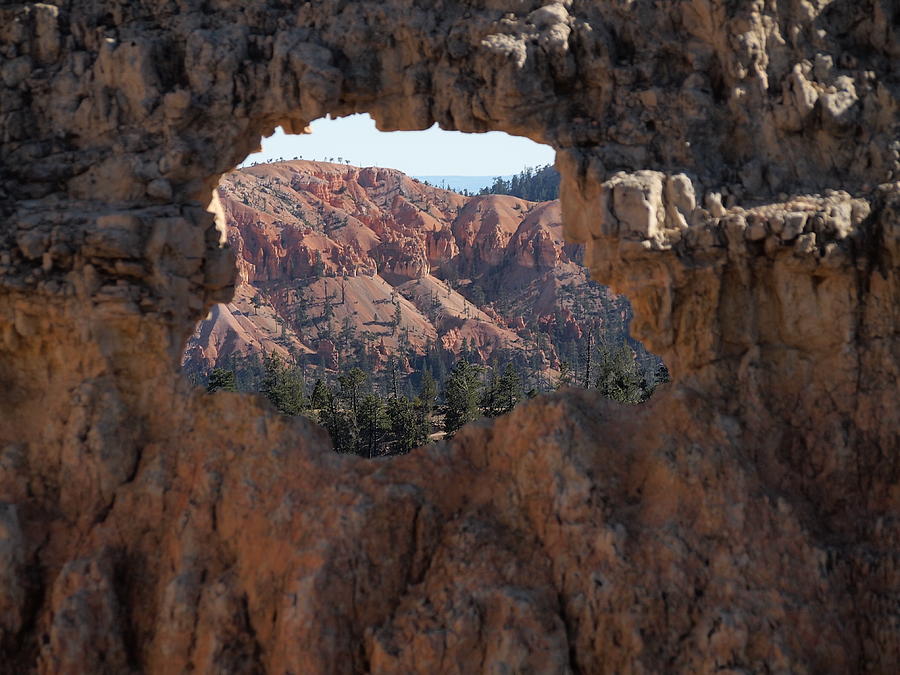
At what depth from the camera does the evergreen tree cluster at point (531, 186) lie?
15575 cm

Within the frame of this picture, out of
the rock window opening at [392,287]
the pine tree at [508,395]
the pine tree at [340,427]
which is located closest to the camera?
the pine tree at [340,427]

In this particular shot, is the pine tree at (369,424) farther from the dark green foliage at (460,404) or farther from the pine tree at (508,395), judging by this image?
the pine tree at (508,395)

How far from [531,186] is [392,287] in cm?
5096

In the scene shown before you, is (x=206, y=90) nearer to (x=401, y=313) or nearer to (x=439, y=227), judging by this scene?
(x=401, y=313)

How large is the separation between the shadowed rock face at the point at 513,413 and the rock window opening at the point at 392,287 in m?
68.5

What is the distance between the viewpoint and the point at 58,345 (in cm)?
1358

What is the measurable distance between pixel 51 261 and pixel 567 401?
6.72 m

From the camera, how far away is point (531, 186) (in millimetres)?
162750

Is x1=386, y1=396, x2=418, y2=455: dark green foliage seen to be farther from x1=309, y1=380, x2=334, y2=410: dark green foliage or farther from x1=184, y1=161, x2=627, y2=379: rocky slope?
x1=184, y1=161, x2=627, y2=379: rocky slope

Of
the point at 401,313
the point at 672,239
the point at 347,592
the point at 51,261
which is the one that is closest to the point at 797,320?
the point at 672,239

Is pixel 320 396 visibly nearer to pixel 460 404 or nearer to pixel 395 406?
pixel 395 406

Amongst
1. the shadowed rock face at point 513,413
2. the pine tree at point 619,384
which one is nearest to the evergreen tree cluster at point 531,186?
the pine tree at point 619,384

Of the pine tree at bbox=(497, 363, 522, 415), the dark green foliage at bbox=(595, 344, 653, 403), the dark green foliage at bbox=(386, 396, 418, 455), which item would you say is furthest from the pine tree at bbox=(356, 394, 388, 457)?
the dark green foliage at bbox=(595, 344, 653, 403)

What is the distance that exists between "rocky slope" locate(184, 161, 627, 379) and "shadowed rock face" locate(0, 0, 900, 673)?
3285 inches
